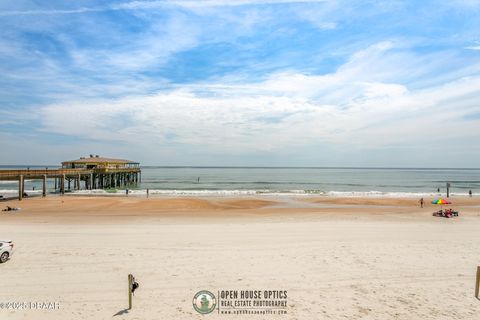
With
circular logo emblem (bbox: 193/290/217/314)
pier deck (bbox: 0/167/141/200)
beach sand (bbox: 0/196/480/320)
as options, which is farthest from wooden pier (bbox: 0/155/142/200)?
circular logo emblem (bbox: 193/290/217/314)

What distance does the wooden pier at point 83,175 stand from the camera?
38.5 meters

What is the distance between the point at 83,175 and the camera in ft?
181

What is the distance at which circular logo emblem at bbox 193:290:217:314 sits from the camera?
9.04 meters

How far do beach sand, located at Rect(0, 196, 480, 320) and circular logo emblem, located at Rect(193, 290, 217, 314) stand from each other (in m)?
0.20

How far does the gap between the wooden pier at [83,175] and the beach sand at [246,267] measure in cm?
1996

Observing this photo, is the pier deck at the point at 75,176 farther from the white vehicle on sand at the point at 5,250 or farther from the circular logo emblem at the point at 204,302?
the circular logo emblem at the point at 204,302

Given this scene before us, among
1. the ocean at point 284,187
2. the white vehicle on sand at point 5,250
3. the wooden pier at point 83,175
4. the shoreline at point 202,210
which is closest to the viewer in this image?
the white vehicle on sand at point 5,250

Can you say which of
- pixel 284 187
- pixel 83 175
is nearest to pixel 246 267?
pixel 83 175

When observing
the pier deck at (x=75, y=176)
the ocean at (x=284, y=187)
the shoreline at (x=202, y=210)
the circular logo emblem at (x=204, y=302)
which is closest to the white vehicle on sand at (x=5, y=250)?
the circular logo emblem at (x=204, y=302)

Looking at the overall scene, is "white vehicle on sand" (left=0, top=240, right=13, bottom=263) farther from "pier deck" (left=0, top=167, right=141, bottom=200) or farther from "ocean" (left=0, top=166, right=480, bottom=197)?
"ocean" (left=0, top=166, right=480, bottom=197)

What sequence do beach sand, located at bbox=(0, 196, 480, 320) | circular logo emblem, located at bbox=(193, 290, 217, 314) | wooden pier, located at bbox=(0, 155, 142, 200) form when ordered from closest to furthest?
circular logo emblem, located at bbox=(193, 290, 217, 314) → beach sand, located at bbox=(0, 196, 480, 320) → wooden pier, located at bbox=(0, 155, 142, 200)

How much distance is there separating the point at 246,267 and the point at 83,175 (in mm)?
50032

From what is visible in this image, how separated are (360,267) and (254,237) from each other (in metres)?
6.03

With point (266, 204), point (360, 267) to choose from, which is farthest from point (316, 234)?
point (266, 204)
